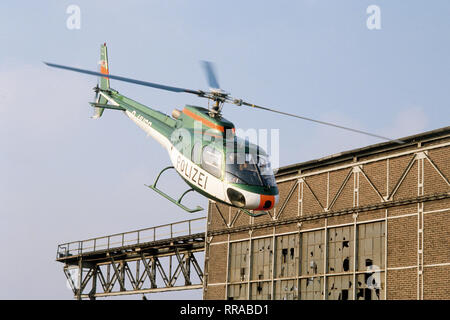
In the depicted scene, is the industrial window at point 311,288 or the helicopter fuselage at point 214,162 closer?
the helicopter fuselage at point 214,162

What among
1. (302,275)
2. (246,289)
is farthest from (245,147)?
(246,289)

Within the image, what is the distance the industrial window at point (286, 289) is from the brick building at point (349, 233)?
5cm

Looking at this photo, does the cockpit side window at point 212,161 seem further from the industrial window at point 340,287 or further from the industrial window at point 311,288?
the industrial window at point 311,288

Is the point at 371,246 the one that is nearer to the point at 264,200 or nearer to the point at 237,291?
the point at 237,291

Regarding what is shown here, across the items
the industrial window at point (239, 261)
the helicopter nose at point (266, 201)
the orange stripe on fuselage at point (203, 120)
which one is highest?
the orange stripe on fuselage at point (203, 120)

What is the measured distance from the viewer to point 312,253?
37562 millimetres

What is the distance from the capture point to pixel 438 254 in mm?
31406

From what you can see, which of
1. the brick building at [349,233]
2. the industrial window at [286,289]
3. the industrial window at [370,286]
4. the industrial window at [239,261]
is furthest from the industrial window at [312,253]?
the industrial window at [239,261]

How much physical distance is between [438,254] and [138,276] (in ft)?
81.0

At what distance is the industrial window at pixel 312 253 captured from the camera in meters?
37.1

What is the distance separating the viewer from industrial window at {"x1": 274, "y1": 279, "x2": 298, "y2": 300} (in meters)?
37.8

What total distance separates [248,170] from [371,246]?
11838 mm
